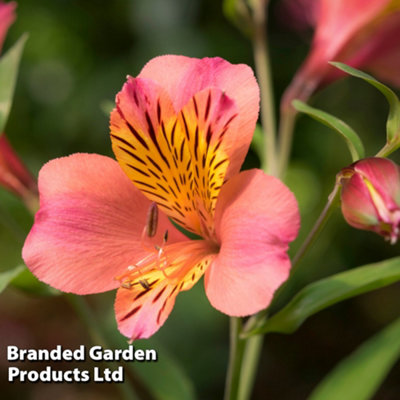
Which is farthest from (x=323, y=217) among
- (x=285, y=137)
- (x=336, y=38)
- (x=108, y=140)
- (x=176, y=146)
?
(x=108, y=140)

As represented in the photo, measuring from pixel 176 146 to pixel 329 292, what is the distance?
0.23 metres

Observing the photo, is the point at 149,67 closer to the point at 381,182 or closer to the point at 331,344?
the point at 381,182

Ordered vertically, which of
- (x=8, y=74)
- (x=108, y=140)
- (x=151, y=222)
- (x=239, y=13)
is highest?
(x=108, y=140)

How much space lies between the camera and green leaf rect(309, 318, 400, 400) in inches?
33.8

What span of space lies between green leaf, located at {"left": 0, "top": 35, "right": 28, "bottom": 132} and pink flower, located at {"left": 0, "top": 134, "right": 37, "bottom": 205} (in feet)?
0.23

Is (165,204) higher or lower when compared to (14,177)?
lower

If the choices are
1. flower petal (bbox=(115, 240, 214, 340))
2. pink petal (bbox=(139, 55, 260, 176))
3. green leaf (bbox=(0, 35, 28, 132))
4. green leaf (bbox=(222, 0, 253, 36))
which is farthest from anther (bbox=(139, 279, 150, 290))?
green leaf (bbox=(222, 0, 253, 36))

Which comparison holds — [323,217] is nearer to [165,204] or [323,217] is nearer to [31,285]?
[165,204]

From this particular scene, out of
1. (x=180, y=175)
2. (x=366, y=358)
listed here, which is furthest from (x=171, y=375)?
(x=180, y=175)

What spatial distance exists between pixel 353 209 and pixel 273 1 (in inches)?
53.3

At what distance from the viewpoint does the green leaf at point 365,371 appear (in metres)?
0.86

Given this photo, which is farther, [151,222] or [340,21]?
[340,21]

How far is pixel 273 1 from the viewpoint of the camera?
1.72m

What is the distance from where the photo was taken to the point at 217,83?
536 mm
